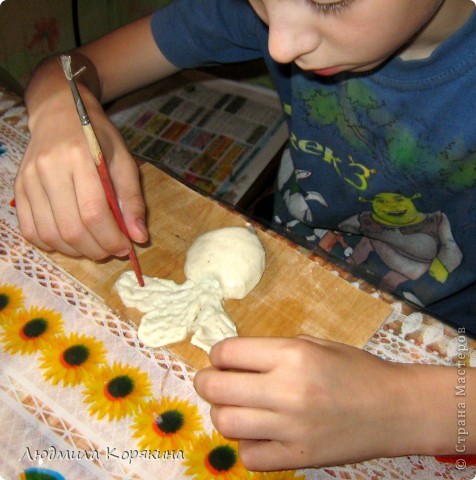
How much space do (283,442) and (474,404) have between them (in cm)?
23

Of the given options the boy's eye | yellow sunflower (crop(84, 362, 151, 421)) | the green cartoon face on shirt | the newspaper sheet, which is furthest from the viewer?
the newspaper sheet

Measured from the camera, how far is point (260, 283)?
75 centimetres

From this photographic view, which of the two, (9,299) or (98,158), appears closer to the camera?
(98,158)

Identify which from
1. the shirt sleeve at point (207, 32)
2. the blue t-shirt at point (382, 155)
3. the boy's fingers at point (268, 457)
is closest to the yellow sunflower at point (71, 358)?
the boy's fingers at point (268, 457)

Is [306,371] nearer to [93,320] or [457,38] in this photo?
[93,320]

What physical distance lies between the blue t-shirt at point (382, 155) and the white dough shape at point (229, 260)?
4.1 inches

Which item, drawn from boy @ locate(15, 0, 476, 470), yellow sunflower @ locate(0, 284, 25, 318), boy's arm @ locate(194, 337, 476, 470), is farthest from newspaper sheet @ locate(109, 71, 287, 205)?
boy's arm @ locate(194, 337, 476, 470)

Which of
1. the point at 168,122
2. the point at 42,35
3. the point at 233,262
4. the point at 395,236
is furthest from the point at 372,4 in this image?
the point at 42,35

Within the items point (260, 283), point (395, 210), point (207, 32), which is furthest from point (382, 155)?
point (207, 32)

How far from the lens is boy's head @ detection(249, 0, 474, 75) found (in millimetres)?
527

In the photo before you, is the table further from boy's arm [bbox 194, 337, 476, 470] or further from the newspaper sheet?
the newspaper sheet

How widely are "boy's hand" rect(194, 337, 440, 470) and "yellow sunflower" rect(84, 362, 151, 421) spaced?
11 centimetres

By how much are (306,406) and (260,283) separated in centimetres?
24

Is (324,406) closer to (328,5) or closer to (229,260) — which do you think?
(229,260)
